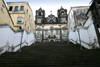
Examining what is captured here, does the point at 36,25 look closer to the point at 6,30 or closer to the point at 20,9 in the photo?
the point at 20,9

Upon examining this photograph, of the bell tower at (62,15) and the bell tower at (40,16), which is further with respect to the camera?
the bell tower at (62,15)

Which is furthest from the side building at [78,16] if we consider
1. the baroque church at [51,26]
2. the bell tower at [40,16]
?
the bell tower at [40,16]

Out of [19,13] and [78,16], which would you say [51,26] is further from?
[19,13]

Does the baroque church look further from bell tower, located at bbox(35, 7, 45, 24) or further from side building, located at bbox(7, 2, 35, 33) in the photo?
side building, located at bbox(7, 2, 35, 33)

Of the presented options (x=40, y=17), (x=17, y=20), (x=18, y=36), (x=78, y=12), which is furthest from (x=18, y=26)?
(x=78, y=12)

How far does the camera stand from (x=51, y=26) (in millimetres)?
30969

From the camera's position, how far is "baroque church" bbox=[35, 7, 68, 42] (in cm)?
2808

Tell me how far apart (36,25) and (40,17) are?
437cm

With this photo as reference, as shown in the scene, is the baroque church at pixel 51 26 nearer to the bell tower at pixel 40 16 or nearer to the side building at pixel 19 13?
the bell tower at pixel 40 16

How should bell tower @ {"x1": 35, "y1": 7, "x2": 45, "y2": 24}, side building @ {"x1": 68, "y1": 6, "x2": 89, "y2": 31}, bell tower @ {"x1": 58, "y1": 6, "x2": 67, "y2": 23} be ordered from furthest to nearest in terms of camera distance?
bell tower @ {"x1": 58, "y1": 6, "x2": 67, "y2": 23}, bell tower @ {"x1": 35, "y1": 7, "x2": 45, "y2": 24}, side building @ {"x1": 68, "y1": 6, "x2": 89, "y2": 31}

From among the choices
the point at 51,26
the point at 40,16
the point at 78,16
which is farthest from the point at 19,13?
the point at 78,16

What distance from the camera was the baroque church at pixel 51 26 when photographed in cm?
2808

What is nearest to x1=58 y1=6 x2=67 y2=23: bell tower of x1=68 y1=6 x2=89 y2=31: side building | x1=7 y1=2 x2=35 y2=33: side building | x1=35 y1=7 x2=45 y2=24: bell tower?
x1=68 y1=6 x2=89 y2=31: side building

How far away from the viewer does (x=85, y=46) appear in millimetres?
13227
